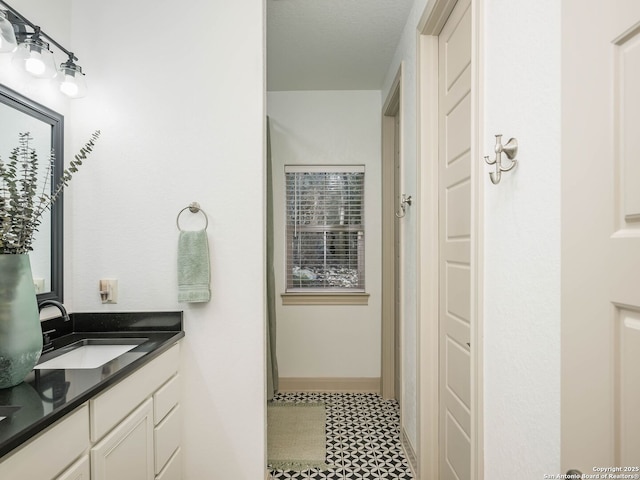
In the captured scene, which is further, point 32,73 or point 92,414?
point 32,73

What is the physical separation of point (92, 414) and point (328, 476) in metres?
1.47

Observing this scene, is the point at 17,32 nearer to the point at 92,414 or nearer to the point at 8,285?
the point at 8,285

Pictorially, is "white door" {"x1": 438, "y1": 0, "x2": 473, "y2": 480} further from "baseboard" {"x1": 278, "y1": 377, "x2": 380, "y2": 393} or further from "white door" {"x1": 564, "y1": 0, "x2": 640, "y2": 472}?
"baseboard" {"x1": 278, "y1": 377, "x2": 380, "y2": 393}

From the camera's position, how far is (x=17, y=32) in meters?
1.52

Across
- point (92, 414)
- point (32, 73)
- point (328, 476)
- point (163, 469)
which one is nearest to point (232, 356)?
point (163, 469)

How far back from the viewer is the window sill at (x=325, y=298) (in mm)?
3422

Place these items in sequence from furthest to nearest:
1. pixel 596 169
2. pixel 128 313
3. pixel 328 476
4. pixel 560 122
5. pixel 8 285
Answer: pixel 328 476 < pixel 128 313 < pixel 8 285 < pixel 560 122 < pixel 596 169

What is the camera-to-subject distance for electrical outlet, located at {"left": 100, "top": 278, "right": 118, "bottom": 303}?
189 centimetres

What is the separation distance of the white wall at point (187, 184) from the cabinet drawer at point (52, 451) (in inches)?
31.2

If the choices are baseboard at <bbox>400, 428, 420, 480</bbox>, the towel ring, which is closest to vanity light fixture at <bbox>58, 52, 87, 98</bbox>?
the towel ring

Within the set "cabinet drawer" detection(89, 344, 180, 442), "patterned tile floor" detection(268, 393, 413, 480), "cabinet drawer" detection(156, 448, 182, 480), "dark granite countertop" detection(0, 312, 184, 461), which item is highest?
"dark granite countertop" detection(0, 312, 184, 461)

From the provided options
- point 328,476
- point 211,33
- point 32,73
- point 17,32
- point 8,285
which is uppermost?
point 211,33

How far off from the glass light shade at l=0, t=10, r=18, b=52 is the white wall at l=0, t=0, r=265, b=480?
21.6 inches

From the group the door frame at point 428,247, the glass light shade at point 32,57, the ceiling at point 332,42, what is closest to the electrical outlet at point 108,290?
the glass light shade at point 32,57
